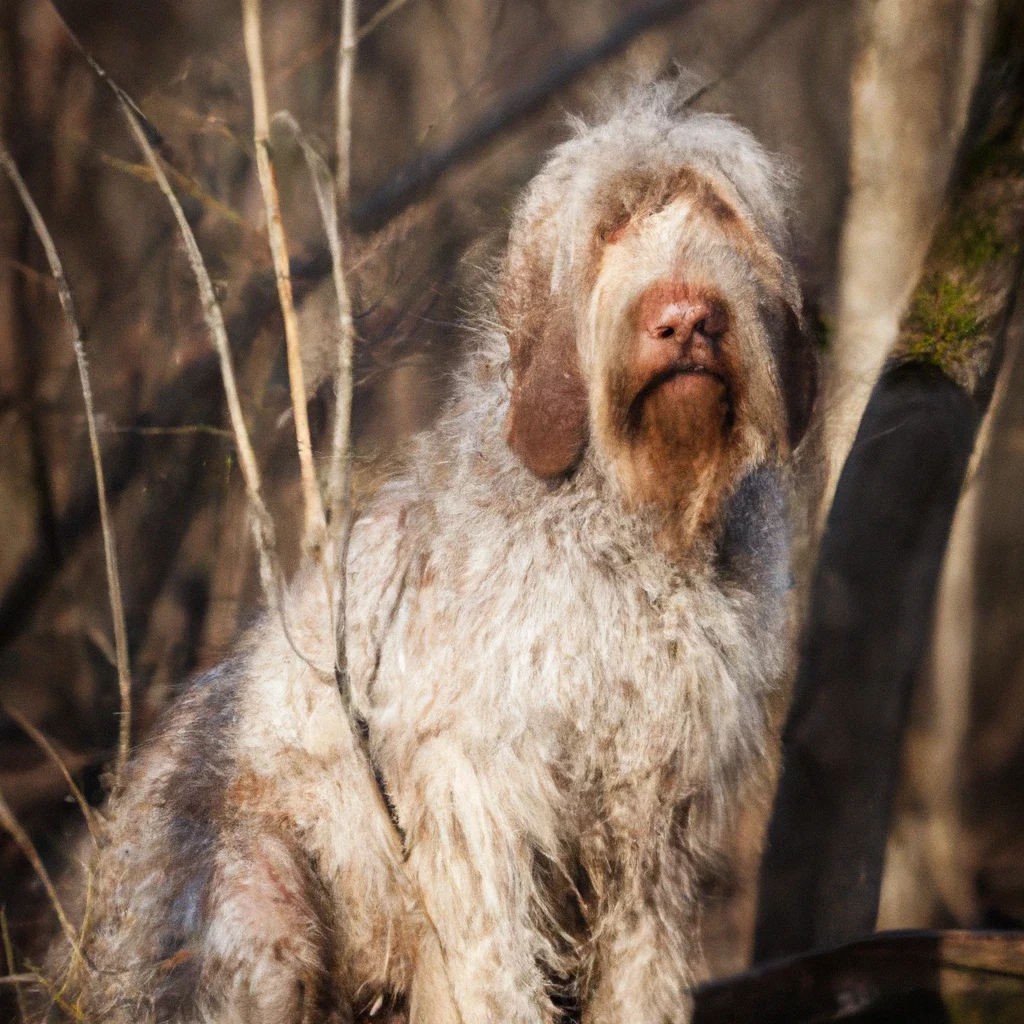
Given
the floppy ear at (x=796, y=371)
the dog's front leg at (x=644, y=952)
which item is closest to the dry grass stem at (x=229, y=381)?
the floppy ear at (x=796, y=371)

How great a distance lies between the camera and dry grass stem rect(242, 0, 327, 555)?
167 centimetres

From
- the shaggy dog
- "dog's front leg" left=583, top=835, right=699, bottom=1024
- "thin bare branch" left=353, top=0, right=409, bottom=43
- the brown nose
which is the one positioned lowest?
"dog's front leg" left=583, top=835, right=699, bottom=1024

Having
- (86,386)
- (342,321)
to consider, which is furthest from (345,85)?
(86,386)

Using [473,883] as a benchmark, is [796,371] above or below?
above

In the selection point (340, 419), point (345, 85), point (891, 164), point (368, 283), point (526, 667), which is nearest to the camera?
point (345, 85)

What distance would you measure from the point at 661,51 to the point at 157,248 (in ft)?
5.82

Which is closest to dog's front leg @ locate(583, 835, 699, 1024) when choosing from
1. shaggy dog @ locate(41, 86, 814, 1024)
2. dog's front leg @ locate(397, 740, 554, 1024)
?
shaggy dog @ locate(41, 86, 814, 1024)

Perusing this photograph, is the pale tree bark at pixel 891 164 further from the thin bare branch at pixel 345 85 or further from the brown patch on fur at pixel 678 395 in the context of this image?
the thin bare branch at pixel 345 85

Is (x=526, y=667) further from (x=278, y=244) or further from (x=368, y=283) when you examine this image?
(x=368, y=283)

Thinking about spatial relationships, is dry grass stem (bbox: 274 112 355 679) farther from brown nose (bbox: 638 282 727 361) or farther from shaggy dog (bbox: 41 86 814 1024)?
brown nose (bbox: 638 282 727 361)

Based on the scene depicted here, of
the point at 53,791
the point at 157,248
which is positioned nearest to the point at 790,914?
the point at 53,791

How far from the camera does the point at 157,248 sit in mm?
3295

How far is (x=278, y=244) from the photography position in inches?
67.6

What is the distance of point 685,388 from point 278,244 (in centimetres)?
77
